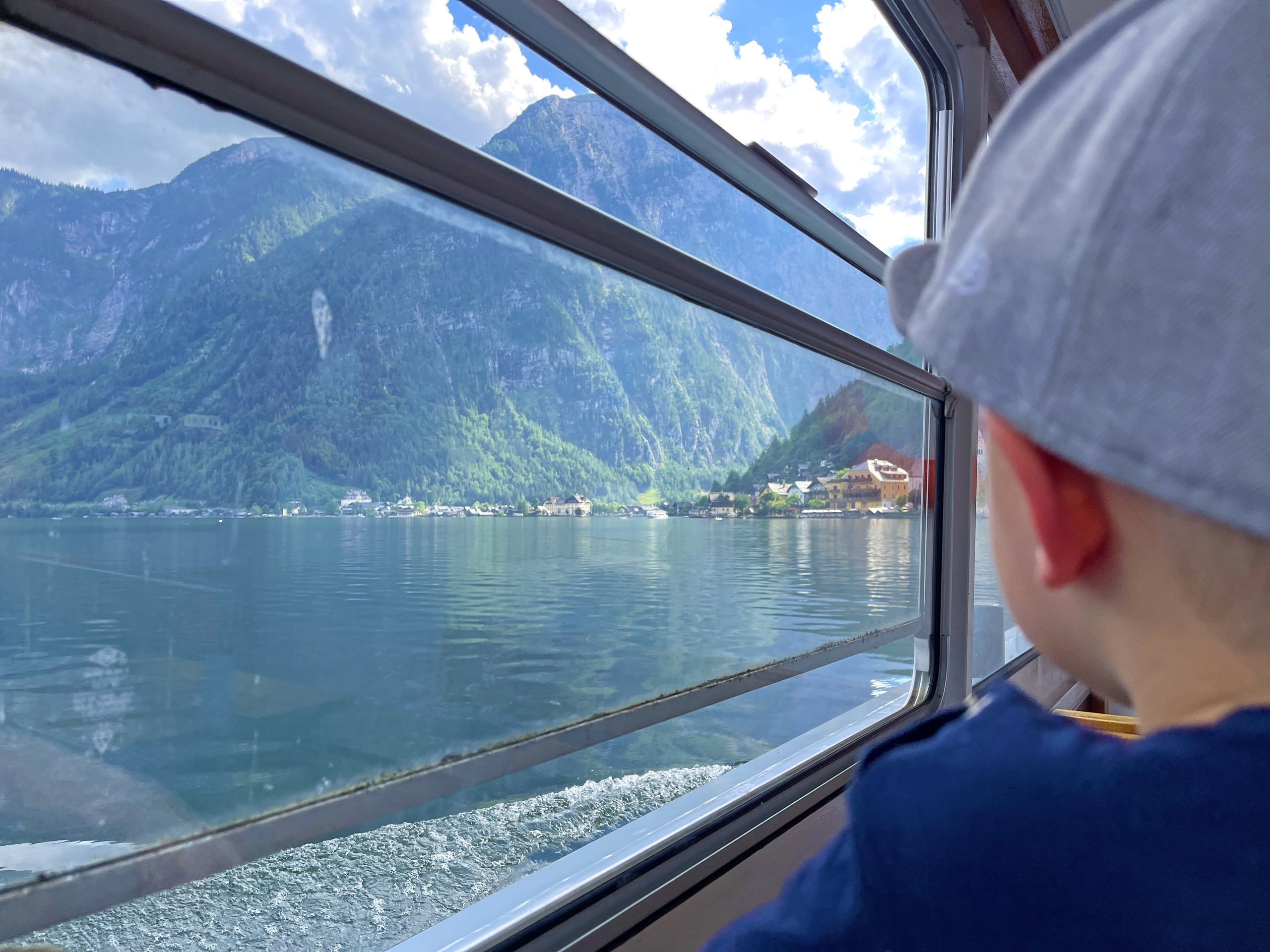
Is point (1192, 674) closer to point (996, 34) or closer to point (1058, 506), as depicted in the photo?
point (1058, 506)

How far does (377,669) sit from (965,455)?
6.84ft

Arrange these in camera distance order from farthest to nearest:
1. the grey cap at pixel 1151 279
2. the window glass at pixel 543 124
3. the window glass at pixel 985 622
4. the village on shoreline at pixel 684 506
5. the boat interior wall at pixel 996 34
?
the window glass at pixel 985 622
the boat interior wall at pixel 996 34
the window glass at pixel 543 124
the village on shoreline at pixel 684 506
the grey cap at pixel 1151 279

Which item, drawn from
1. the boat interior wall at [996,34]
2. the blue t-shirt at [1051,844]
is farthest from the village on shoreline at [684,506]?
the boat interior wall at [996,34]

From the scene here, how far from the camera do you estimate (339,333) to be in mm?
1232

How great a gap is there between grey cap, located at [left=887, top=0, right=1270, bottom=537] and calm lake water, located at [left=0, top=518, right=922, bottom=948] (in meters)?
0.78

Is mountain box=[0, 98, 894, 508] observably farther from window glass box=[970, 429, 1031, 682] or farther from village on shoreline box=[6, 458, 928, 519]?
window glass box=[970, 429, 1031, 682]

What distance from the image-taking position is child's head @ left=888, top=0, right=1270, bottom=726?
0.27 metres

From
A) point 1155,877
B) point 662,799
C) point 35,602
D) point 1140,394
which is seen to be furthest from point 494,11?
point 662,799

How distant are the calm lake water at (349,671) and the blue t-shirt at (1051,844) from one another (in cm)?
67

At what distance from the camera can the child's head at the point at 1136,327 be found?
0.27 m

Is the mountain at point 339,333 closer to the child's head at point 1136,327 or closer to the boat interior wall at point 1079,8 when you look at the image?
the child's head at point 1136,327

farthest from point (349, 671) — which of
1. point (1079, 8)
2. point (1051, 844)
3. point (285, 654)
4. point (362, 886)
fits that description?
point (1079, 8)

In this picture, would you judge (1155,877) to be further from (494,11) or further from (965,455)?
(965,455)

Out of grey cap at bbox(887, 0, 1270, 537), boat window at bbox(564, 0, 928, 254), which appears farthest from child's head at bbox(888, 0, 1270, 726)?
boat window at bbox(564, 0, 928, 254)
